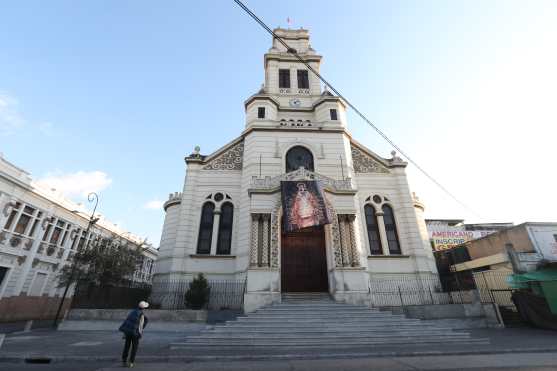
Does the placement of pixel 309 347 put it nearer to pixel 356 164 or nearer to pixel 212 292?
pixel 212 292

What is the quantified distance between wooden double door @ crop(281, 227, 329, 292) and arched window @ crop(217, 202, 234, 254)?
3.68 m

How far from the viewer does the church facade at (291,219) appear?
1407cm

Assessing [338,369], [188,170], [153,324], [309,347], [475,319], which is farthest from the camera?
[188,170]

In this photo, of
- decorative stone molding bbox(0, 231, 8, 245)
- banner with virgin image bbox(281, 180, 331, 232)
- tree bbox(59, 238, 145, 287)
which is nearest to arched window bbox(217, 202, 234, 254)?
banner with virgin image bbox(281, 180, 331, 232)

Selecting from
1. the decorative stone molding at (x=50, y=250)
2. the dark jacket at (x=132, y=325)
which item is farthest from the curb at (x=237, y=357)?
the decorative stone molding at (x=50, y=250)

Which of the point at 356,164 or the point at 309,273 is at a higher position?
the point at 356,164

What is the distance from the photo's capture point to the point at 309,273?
15.2 metres

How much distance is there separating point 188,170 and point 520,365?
60.9 ft

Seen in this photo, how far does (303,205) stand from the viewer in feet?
47.3

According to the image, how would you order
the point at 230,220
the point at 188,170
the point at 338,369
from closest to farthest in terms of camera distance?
the point at 338,369 → the point at 230,220 → the point at 188,170

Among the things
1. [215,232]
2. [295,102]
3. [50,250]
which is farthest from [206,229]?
[50,250]

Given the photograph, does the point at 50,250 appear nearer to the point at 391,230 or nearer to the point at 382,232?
the point at 382,232

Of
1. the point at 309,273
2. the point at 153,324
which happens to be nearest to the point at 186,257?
the point at 153,324

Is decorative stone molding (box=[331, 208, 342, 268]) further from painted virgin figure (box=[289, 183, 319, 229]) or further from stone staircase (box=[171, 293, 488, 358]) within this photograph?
stone staircase (box=[171, 293, 488, 358])
